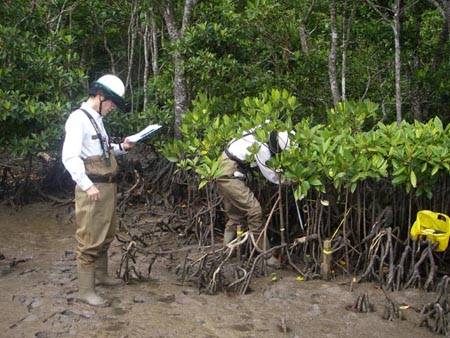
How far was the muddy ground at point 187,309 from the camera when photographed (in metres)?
4.07

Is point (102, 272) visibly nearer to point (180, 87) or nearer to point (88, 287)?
point (88, 287)

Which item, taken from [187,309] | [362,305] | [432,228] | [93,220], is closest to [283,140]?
[432,228]

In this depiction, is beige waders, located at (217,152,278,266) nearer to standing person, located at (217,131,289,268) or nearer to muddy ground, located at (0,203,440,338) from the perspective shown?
standing person, located at (217,131,289,268)

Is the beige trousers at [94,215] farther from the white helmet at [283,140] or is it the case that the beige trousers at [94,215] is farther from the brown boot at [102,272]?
the white helmet at [283,140]

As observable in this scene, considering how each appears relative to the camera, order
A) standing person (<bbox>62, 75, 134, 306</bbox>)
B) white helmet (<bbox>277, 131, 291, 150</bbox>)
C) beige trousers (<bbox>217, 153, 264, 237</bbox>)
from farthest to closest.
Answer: beige trousers (<bbox>217, 153, 264, 237</bbox>) < white helmet (<bbox>277, 131, 291, 150</bbox>) < standing person (<bbox>62, 75, 134, 306</bbox>)

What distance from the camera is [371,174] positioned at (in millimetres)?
4621

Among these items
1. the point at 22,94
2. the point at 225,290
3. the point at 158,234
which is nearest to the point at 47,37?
the point at 22,94

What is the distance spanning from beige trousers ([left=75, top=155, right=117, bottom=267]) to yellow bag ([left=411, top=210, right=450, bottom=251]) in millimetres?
2254

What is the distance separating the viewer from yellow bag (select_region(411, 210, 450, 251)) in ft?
15.2

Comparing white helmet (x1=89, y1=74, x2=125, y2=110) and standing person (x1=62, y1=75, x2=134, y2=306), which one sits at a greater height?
white helmet (x1=89, y1=74, x2=125, y2=110)

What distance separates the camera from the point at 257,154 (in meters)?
5.11

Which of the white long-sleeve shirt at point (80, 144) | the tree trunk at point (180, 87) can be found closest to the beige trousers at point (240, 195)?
the white long-sleeve shirt at point (80, 144)

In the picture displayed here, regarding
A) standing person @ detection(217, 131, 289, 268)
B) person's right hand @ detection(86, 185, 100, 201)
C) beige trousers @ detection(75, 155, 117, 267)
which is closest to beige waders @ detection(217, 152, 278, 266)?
standing person @ detection(217, 131, 289, 268)

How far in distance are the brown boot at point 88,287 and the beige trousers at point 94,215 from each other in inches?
1.7
